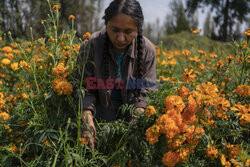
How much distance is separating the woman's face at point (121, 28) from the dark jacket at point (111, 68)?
0.24 m

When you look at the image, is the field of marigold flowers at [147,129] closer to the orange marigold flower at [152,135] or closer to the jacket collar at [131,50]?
the orange marigold flower at [152,135]

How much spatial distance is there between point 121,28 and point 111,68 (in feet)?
1.39

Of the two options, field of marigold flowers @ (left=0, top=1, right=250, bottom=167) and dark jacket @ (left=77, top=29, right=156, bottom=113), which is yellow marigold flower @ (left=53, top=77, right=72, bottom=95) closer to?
field of marigold flowers @ (left=0, top=1, right=250, bottom=167)

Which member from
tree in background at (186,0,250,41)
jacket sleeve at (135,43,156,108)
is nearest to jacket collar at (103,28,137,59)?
jacket sleeve at (135,43,156,108)

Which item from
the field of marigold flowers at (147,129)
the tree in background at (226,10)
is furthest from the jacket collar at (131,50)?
the tree in background at (226,10)

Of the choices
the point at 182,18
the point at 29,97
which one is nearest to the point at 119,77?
the point at 29,97

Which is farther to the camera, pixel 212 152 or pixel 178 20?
pixel 178 20

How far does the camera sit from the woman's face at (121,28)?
1.31 m

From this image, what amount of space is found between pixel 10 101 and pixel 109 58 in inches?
37.0

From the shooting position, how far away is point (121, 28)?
1335mm

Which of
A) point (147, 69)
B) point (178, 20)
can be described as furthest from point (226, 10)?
point (147, 69)

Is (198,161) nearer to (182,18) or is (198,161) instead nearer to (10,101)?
(10,101)

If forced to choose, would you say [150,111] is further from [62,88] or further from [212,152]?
[62,88]

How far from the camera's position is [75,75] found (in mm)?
1483
